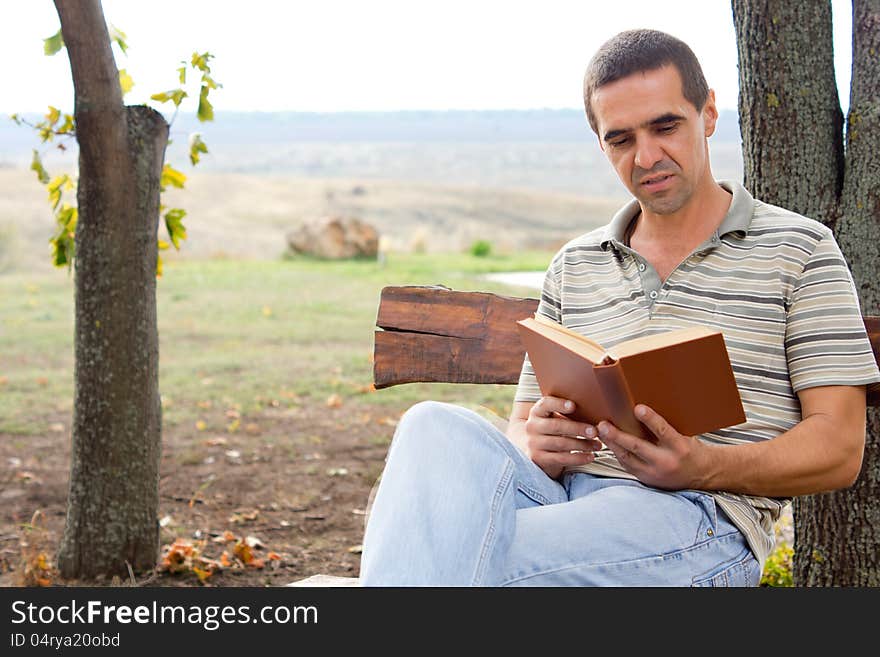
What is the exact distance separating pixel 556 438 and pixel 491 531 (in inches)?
13.9

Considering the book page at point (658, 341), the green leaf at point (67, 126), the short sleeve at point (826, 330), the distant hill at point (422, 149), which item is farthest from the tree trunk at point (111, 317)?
the distant hill at point (422, 149)

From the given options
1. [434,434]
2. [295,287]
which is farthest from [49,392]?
[434,434]

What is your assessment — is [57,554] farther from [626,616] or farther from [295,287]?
[295,287]

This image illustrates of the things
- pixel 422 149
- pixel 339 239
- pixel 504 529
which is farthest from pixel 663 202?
pixel 422 149

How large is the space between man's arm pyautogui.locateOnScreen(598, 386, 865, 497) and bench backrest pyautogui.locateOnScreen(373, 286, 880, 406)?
75cm

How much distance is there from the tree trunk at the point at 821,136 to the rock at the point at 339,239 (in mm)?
11325

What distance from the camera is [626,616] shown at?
6.20 feet

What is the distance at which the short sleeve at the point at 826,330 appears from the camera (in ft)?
6.97

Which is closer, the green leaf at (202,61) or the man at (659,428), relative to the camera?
the man at (659,428)

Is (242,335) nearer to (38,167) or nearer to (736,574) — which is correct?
(38,167)

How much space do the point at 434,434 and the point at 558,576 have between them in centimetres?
37

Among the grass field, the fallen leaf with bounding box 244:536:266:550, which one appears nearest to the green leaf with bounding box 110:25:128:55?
the fallen leaf with bounding box 244:536:266:550

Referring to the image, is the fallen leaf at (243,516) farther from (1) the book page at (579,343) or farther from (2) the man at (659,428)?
(1) the book page at (579,343)

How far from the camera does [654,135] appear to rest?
7.55 ft
